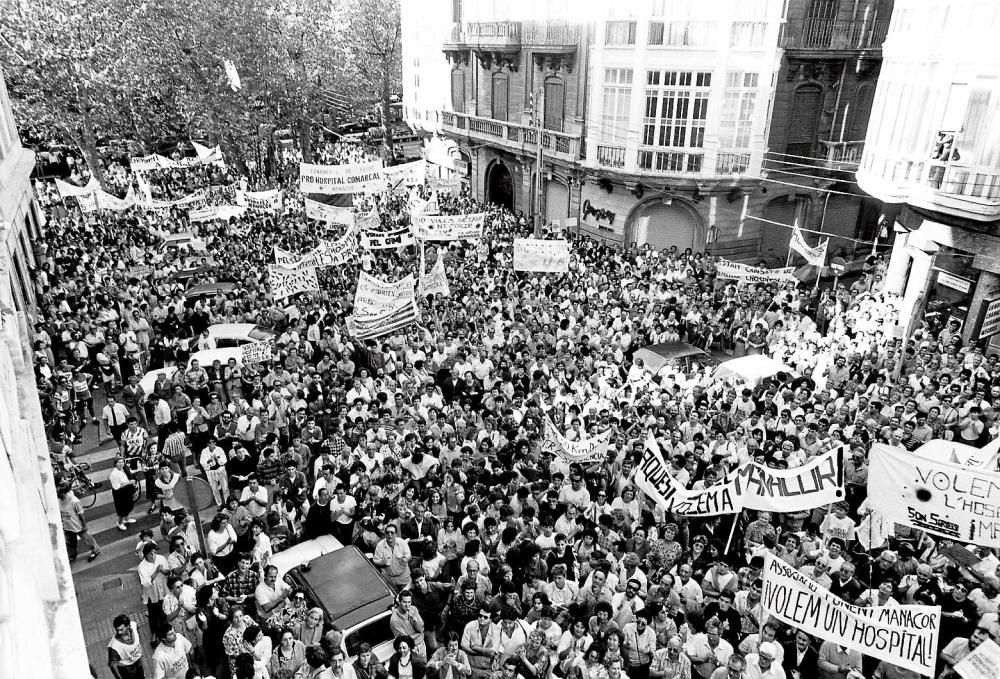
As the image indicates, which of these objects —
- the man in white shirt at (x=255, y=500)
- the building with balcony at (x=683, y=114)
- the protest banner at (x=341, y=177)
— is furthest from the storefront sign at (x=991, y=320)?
the protest banner at (x=341, y=177)

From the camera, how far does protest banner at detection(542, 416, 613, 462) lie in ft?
35.5

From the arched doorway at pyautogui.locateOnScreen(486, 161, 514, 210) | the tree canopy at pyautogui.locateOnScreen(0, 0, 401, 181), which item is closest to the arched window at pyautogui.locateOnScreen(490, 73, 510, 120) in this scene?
the arched doorway at pyautogui.locateOnScreen(486, 161, 514, 210)

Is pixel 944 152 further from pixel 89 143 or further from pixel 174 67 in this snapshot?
pixel 89 143

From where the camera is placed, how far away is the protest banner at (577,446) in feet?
35.5

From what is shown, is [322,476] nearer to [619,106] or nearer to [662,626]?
[662,626]

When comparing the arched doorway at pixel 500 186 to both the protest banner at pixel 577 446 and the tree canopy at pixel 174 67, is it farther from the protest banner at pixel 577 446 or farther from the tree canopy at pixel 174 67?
the protest banner at pixel 577 446

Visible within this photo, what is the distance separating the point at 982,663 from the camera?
22.2 ft

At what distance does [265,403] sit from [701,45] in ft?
60.2

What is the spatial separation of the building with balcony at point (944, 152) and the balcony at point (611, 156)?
27.7 ft

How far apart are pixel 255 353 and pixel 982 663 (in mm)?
12364

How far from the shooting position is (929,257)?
17.9m

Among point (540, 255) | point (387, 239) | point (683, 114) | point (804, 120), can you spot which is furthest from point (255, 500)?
point (804, 120)

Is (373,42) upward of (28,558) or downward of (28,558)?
upward

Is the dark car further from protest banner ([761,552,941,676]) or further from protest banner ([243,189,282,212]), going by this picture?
protest banner ([243,189,282,212])
